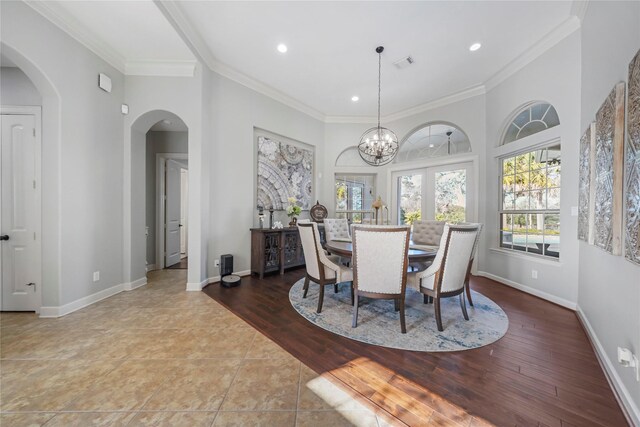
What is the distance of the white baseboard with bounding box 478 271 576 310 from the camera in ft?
9.25

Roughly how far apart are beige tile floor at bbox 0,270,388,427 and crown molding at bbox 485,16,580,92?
179 inches

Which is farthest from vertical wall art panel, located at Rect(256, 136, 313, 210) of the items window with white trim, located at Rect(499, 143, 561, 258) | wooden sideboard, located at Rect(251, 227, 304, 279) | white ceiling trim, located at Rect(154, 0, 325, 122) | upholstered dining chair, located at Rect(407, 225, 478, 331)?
window with white trim, located at Rect(499, 143, 561, 258)

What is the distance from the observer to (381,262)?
2174 millimetres

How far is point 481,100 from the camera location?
13.8ft

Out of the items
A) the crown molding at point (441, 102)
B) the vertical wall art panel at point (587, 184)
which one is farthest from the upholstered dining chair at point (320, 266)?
the crown molding at point (441, 102)

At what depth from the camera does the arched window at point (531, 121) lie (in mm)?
3166

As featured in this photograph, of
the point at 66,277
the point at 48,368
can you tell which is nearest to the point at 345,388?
the point at 48,368

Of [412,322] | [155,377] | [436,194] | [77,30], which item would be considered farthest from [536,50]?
[77,30]

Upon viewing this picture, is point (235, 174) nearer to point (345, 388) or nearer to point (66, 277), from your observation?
point (66, 277)

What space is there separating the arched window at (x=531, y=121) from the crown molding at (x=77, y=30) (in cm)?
580

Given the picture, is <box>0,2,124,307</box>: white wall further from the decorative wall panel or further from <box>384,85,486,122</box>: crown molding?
the decorative wall panel

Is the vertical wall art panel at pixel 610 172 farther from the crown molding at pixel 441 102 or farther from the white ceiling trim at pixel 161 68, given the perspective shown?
the white ceiling trim at pixel 161 68

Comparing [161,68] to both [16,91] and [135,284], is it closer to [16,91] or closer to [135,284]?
[16,91]

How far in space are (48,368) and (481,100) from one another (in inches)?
248
